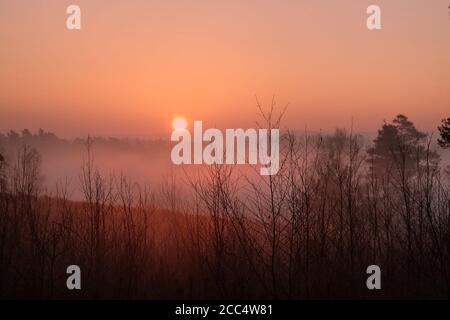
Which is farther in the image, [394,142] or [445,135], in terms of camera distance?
[394,142]

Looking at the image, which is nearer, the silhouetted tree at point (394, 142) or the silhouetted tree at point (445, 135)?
the silhouetted tree at point (445, 135)

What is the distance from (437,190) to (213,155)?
3656 millimetres

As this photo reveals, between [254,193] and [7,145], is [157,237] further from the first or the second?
[7,145]

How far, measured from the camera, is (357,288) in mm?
7449

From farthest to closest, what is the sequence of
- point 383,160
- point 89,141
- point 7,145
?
1. point 7,145
2. point 383,160
3. point 89,141

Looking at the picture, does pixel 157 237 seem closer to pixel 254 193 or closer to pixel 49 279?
pixel 49 279

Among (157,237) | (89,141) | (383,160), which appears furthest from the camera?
(383,160)

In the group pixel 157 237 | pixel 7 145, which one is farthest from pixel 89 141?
pixel 7 145

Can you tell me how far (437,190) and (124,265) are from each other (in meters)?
5.26

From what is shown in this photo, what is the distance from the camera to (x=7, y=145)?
58906 mm

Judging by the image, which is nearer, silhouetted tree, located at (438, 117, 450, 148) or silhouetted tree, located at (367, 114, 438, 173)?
silhouetted tree, located at (438, 117, 450, 148)

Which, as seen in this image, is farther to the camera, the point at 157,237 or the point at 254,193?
the point at 157,237

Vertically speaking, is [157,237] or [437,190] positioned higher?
[437,190]
